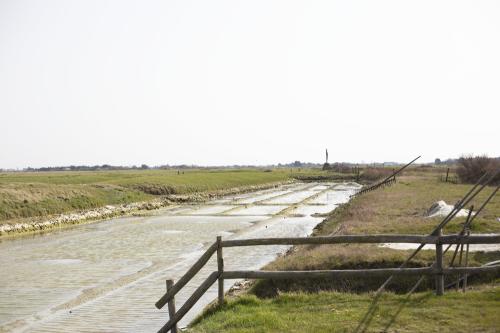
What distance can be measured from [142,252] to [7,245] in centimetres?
1002

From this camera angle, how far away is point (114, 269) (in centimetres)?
2225

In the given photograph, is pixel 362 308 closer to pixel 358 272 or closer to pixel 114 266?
pixel 358 272

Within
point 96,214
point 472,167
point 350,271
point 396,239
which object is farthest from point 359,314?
point 472,167

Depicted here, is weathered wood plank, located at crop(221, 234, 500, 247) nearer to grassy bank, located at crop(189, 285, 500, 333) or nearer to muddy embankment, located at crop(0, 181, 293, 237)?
grassy bank, located at crop(189, 285, 500, 333)

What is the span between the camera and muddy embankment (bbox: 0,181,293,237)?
3753 cm

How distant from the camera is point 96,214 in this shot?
46.4 metres

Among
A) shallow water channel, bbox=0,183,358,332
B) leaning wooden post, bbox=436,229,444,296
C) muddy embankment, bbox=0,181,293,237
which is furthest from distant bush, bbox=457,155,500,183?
leaning wooden post, bbox=436,229,444,296

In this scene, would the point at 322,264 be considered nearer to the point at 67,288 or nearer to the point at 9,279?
the point at 67,288

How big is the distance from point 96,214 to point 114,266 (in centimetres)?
2471

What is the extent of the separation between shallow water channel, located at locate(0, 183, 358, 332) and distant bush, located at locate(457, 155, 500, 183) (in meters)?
32.6

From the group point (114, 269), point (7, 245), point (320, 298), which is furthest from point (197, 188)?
point (320, 298)

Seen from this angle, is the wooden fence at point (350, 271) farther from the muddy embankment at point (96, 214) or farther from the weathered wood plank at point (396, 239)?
the muddy embankment at point (96, 214)

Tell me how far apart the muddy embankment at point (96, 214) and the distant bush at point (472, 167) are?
34412mm

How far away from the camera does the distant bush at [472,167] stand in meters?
65.8
